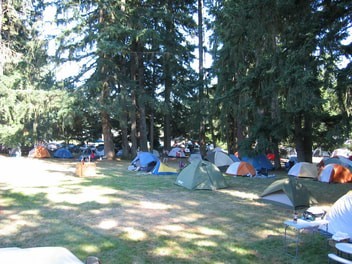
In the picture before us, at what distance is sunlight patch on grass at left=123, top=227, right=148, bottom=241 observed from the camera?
612cm

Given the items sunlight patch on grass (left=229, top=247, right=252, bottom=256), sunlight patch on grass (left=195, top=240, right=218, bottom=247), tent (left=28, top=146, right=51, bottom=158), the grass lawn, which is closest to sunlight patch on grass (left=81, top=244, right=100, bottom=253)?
the grass lawn

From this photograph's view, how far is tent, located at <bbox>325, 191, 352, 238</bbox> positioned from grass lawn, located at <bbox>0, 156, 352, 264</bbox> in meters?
0.42

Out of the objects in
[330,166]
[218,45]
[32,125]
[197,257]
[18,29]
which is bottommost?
[197,257]

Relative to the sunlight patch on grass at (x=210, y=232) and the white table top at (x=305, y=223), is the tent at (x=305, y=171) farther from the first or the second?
the white table top at (x=305, y=223)

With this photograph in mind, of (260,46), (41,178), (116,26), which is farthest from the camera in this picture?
(116,26)

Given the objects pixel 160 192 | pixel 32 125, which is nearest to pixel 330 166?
pixel 160 192

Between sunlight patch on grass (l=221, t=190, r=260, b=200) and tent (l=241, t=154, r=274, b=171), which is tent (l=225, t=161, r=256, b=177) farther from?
sunlight patch on grass (l=221, t=190, r=260, b=200)

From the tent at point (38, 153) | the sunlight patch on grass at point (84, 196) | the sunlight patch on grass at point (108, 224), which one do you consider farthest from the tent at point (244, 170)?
the tent at point (38, 153)

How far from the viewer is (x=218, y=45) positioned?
2059 cm

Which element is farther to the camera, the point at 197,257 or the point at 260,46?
the point at 260,46

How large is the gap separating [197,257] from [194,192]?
5.65 metres

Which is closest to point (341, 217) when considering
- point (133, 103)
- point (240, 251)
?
point (240, 251)

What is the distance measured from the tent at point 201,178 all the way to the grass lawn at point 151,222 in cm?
35

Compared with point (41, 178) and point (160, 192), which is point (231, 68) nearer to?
point (160, 192)
